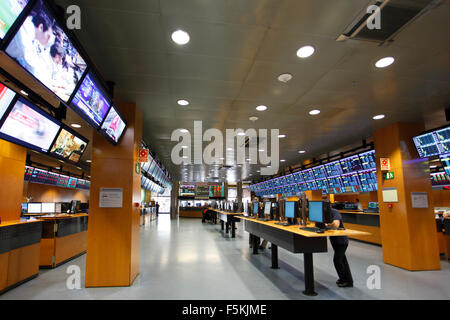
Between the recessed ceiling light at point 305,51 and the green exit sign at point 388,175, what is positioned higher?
the recessed ceiling light at point 305,51

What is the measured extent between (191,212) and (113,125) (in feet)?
65.4

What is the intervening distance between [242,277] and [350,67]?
13.2 feet

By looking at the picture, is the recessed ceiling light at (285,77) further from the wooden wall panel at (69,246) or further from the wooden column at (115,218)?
the wooden wall panel at (69,246)

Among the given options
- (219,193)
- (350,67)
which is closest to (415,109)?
(350,67)

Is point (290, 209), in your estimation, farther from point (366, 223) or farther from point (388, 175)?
point (366, 223)

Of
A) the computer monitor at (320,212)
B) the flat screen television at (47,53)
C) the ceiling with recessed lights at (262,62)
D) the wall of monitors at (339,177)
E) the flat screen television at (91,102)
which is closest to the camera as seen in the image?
the flat screen television at (47,53)

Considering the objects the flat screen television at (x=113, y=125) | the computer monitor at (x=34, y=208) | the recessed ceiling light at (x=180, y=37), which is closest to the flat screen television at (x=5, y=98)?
the flat screen television at (x=113, y=125)

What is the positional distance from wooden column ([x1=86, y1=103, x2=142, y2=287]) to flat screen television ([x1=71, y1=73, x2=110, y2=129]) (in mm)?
1227

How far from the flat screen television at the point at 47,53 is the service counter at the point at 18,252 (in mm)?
3171

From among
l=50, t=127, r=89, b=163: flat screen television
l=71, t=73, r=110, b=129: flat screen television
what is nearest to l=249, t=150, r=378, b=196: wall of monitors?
l=71, t=73, r=110, b=129: flat screen television

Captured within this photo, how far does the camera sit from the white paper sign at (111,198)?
4539mm

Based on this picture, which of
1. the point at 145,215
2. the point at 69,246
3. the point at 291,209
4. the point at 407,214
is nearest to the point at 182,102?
the point at 291,209

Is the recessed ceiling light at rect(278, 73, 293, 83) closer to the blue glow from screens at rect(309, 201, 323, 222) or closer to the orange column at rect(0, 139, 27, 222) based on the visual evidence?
the blue glow from screens at rect(309, 201, 323, 222)
